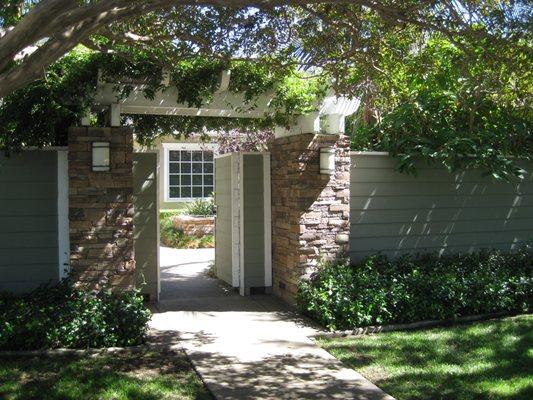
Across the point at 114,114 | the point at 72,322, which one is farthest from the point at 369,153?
the point at 72,322

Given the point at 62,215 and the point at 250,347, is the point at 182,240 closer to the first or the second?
the point at 62,215

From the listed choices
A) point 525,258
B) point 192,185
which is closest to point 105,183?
point 525,258

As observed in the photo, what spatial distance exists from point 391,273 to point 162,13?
4156mm

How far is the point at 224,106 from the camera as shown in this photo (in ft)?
24.3

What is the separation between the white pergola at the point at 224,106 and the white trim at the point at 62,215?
0.57 metres

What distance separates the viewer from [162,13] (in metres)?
6.76

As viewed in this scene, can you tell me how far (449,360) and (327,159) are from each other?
9.34 feet

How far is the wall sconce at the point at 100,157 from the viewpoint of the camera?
6.57m

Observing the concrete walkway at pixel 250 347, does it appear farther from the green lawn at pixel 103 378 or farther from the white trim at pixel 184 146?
the white trim at pixel 184 146

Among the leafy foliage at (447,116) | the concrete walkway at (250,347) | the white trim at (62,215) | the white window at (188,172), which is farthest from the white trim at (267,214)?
the white window at (188,172)

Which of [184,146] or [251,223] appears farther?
[184,146]

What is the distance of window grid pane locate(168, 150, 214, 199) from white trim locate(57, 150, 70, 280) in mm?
11754

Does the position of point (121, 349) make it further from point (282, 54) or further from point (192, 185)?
point (192, 185)

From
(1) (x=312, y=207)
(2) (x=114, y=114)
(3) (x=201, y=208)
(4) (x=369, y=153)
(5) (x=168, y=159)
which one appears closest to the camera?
(2) (x=114, y=114)
